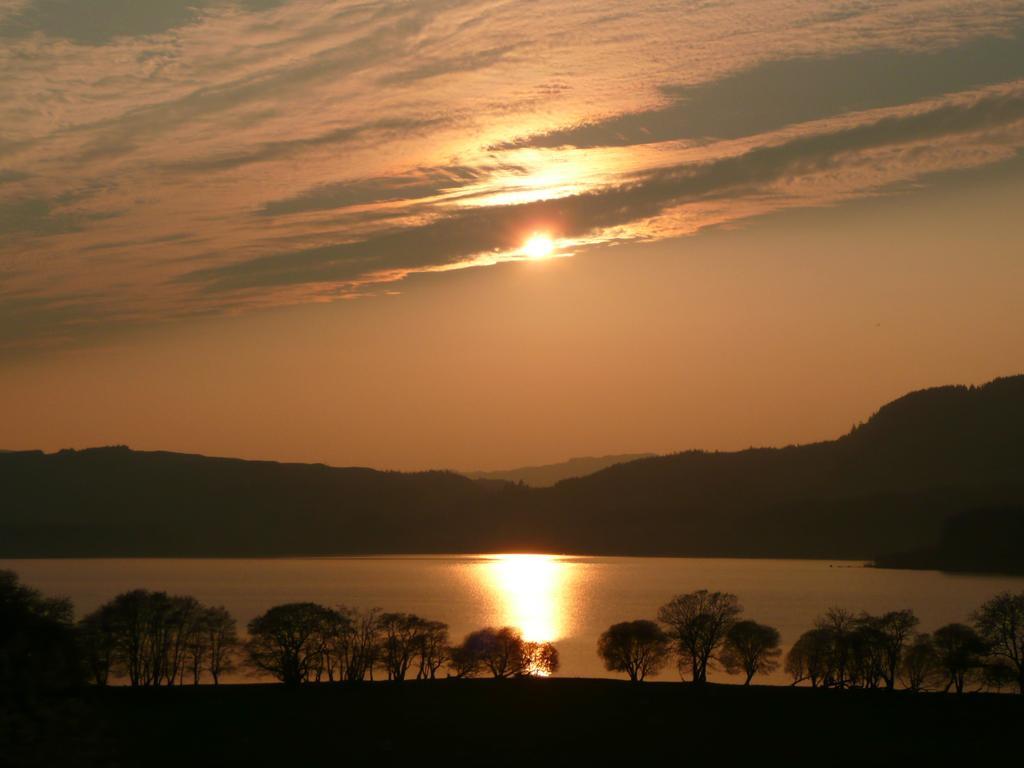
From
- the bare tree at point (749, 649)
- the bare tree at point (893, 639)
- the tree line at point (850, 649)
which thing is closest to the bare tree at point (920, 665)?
the tree line at point (850, 649)

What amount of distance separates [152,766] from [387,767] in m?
11.0

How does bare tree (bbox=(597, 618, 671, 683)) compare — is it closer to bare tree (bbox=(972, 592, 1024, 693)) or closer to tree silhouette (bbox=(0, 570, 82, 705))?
bare tree (bbox=(972, 592, 1024, 693))

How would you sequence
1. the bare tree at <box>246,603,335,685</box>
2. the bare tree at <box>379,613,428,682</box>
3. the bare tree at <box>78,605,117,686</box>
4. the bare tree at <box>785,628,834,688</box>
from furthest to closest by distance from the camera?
1. the bare tree at <box>379,613,428,682</box>
2. the bare tree at <box>246,603,335,685</box>
3. the bare tree at <box>785,628,834,688</box>
4. the bare tree at <box>78,605,117,686</box>

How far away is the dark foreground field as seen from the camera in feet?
185

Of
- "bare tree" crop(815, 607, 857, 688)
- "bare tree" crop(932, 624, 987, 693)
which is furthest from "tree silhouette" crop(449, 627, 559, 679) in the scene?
"bare tree" crop(932, 624, 987, 693)

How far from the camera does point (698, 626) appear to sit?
88750 mm

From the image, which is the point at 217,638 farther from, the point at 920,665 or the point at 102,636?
the point at 920,665

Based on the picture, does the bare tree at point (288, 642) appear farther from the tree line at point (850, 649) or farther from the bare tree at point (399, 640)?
the tree line at point (850, 649)

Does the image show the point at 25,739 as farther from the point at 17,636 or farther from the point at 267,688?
the point at 267,688

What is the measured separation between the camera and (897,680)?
93.2 m

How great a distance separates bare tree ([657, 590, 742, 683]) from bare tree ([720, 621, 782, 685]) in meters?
1.30

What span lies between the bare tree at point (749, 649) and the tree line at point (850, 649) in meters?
0.08

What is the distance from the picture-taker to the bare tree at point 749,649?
85.8m

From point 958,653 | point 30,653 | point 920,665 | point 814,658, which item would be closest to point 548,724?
point 814,658
